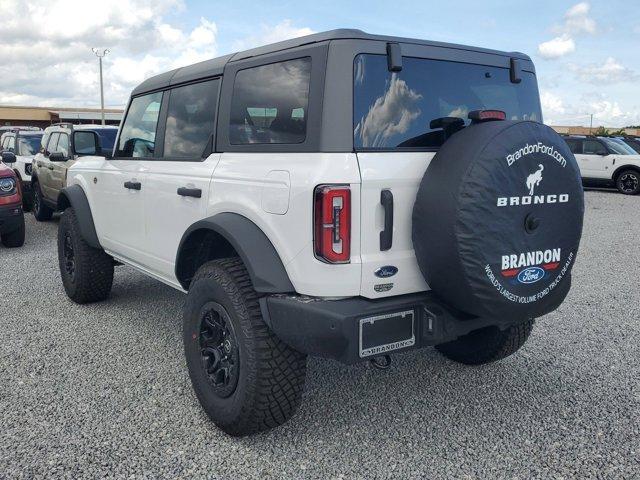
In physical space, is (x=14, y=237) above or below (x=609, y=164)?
below

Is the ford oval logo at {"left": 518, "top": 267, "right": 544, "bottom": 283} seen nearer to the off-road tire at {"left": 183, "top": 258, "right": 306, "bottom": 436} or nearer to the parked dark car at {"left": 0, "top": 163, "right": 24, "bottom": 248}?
the off-road tire at {"left": 183, "top": 258, "right": 306, "bottom": 436}

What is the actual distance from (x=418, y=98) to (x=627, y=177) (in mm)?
15537

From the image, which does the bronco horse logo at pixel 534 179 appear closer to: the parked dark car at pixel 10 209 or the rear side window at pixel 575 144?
the parked dark car at pixel 10 209

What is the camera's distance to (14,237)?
26.9 feet

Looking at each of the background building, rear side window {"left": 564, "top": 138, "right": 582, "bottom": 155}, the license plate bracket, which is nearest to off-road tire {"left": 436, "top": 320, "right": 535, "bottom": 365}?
the license plate bracket

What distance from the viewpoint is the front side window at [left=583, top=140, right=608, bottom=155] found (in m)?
16.5

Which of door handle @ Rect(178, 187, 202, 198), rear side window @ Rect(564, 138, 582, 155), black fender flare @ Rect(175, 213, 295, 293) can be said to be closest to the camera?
black fender flare @ Rect(175, 213, 295, 293)

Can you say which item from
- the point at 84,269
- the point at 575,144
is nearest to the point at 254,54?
the point at 84,269

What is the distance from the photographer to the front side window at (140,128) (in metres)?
A: 4.17

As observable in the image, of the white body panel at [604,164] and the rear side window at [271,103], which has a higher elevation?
the rear side window at [271,103]

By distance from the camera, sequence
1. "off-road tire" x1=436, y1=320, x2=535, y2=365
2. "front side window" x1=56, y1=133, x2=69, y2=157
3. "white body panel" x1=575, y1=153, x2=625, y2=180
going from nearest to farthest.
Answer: "off-road tire" x1=436, y1=320, x2=535, y2=365
"front side window" x1=56, y1=133, x2=69, y2=157
"white body panel" x1=575, y1=153, x2=625, y2=180

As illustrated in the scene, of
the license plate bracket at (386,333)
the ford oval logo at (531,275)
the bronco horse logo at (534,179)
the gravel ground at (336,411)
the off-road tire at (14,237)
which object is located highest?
the bronco horse logo at (534,179)

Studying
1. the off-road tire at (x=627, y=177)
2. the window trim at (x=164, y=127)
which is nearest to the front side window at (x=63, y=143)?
the window trim at (x=164, y=127)

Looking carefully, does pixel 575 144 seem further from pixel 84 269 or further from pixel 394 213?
pixel 394 213
